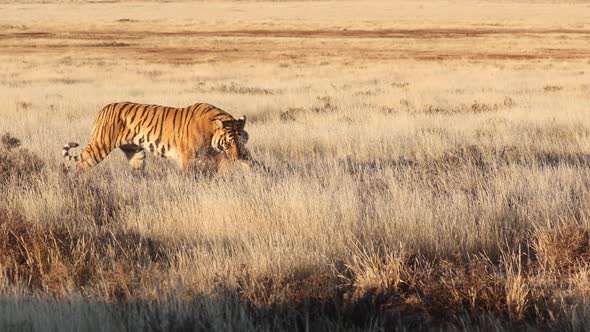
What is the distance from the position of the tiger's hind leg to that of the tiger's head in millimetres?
1676

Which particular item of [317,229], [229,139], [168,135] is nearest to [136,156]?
[168,135]

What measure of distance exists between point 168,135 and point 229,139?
111 centimetres

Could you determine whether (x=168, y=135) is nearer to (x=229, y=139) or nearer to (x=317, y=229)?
(x=229, y=139)

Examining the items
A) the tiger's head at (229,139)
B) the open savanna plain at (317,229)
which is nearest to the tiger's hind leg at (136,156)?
the open savanna plain at (317,229)

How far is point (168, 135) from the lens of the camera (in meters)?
10.2

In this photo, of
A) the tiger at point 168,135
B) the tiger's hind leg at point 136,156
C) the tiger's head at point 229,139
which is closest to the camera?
the tiger's head at point 229,139

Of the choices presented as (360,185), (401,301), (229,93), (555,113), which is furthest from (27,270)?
(229,93)

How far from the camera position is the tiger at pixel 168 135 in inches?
377

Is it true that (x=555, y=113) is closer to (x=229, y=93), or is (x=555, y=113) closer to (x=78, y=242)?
(x=229, y=93)

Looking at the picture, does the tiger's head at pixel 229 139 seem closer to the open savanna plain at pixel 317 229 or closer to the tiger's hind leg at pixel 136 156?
the open savanna plain at pixel 317 229

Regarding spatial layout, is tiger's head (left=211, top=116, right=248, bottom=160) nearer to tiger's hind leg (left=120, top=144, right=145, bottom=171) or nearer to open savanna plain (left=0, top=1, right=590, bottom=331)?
open savanna plain (left=0, top=1, right=590, bottom=331)

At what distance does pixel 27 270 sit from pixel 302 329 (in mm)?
2210

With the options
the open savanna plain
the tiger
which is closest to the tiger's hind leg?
the tiger

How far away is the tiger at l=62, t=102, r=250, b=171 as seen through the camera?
31.4 ft
